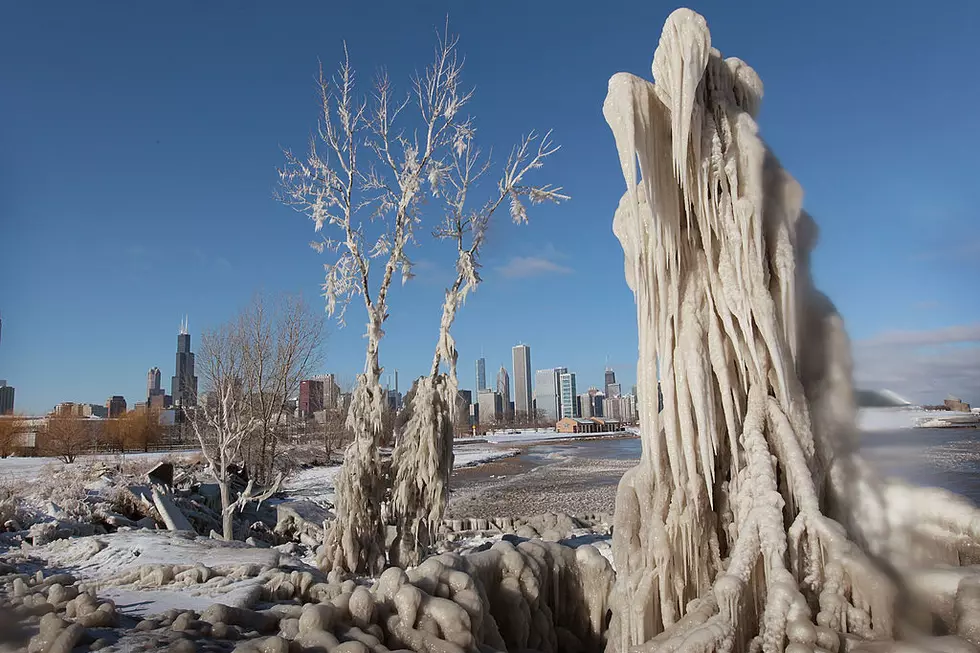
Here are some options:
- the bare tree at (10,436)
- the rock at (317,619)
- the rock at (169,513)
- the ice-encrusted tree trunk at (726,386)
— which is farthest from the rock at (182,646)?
the bare tree at (10,436)

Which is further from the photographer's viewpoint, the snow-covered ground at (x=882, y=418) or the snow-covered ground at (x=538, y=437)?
the snow-covered ground at (x=538, y=437)

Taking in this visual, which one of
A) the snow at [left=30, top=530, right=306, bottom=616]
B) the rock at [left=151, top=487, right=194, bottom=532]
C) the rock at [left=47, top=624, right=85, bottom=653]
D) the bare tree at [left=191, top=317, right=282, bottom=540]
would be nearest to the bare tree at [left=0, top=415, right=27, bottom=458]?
the bare tree at [left=191, top=317, right=282, bottom=540]

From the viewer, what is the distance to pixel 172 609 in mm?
5957

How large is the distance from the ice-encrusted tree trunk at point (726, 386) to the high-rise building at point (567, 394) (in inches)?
6279

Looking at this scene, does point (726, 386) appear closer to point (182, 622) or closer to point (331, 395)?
point (182, 622)

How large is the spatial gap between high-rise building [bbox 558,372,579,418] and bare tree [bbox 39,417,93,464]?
13804cm

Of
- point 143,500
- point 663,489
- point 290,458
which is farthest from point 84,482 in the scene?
point 663,489

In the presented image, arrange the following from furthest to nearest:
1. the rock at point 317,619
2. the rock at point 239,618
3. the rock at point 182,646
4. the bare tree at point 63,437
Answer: the bare tree at point 63,437 < the rock at point 239,618 < the rock at point 317,619 < the rock at point 182,646

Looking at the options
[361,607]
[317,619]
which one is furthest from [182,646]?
[361,607]

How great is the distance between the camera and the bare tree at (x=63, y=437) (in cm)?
2849

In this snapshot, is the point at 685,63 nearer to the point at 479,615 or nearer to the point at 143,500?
the point at 479,615

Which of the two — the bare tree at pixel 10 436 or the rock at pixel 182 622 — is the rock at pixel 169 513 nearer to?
the rock at pixel 182 622

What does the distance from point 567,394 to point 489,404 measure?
24656 millimetres

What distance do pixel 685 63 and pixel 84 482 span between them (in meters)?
18.9
